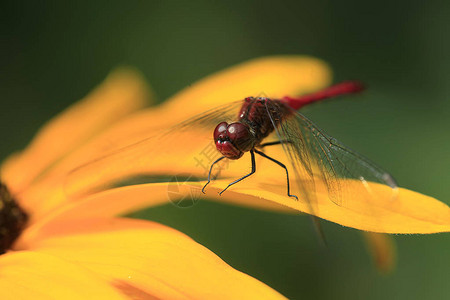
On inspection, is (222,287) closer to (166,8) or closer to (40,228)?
(40,228)

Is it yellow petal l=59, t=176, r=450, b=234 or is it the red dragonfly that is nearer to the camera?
yellow petal l=59, t=176, r=450, b=234

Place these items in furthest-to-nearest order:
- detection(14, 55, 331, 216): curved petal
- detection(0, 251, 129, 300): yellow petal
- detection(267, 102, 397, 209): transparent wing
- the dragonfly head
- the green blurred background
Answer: the green blurred background < detection(14, 55, 331, 216): curved petal < the dragonfly head < detection(267, 102, 397, 209): transparent wing < detection(0, 251, 129, 300): yellow petal

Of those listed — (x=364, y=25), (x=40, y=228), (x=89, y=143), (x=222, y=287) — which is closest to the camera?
(x=222, y=287)

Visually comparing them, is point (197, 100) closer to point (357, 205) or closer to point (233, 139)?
point (233, 139)

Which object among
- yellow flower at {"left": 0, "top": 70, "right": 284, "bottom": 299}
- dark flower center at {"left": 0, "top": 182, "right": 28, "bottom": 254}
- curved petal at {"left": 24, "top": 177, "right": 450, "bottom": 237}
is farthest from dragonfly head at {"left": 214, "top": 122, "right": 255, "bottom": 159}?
dark flower center at {"left": 0, "top": 182, "right": 28, "bottom": 254}

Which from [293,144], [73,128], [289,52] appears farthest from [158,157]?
[289,52]

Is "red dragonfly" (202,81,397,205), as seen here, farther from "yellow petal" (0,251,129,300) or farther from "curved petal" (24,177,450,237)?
"yellow petal" (0,251,129,300)

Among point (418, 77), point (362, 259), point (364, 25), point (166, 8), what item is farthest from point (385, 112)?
point (166, 8)
